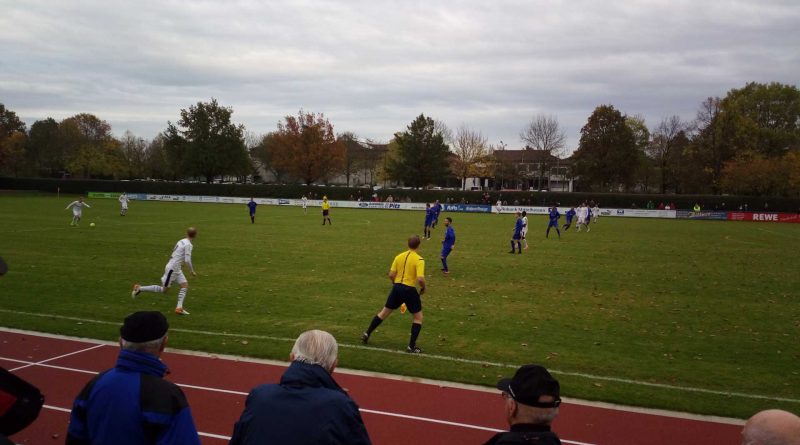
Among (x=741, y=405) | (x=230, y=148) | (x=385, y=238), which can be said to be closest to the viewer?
(x=741, y=405)

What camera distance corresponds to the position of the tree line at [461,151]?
68125 mm

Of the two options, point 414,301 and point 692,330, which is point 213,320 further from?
point 692,330

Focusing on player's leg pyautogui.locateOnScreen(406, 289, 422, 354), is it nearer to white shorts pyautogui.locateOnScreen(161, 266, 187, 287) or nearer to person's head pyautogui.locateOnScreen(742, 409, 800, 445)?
white shorts pyautogui.locateOnScreen(161, 266, 187, 287)

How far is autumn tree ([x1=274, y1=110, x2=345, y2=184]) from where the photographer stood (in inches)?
3187

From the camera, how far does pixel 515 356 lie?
931cm

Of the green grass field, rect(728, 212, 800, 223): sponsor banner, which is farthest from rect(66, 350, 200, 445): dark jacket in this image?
rect(728, 212, 800, 223): sponsor banner

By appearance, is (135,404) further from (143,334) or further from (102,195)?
(102,195)

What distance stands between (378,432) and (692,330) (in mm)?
7913

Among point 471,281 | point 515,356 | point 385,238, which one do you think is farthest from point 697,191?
point 515,356

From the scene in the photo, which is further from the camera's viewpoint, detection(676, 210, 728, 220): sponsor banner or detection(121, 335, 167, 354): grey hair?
detection(676, 210, 728, 220): sponsor banner

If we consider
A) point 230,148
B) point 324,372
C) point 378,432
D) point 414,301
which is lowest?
point 378,432

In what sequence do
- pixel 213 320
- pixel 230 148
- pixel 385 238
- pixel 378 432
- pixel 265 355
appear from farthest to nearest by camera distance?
1. pixel 230 148
2. pixel 385 238
3. pixel 213 320
4. pixel 265 355
5. pixel 378 432

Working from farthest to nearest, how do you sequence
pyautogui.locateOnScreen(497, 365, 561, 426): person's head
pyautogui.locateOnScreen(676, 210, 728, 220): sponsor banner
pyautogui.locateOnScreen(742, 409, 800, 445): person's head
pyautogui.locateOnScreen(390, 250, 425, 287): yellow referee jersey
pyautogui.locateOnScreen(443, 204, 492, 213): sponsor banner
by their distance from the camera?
pyautogui.locateOnScreen(443, 204, 492, 213): sponsor banner < pyautogui.locateOnScreen(676, 210, 728, 220): sponsor banner < pyautogui.locateOnScreen(390, 250, 425, 287): yellow referee jersey < pyautogui.locateOnScreen(497, 365, 561, 426): person's head < pyautogui.locateOnScreen(742, 409, 800, 445): person's head

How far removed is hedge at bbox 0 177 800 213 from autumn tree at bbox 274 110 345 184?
11031mm
